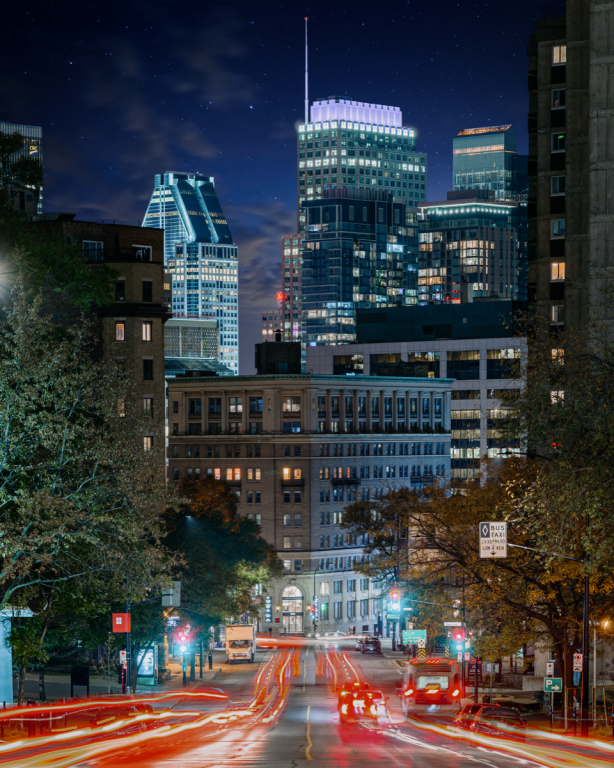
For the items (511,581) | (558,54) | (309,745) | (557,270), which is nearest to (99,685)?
(511,581)

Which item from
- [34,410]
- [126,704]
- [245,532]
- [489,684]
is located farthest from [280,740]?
[245,532]

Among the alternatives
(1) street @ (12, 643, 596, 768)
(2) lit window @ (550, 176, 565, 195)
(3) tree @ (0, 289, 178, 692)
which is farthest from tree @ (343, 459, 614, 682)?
(2) lit window @ (550, 176, 565, 195)

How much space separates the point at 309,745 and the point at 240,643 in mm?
71925

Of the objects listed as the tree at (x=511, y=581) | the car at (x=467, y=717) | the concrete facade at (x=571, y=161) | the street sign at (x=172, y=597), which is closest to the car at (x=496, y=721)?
the car at (x=467, y=717)

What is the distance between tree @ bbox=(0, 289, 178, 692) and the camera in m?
37.7

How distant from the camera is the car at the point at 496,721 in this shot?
46812mm

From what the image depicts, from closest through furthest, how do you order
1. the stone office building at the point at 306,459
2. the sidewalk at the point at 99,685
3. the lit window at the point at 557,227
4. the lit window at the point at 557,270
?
the sidewalk at the point at 99,685 < the lit window at the point at 557,227 < the lit window at the point at 557,270 < the stone office building at the point at 306,459

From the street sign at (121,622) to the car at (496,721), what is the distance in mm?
19233

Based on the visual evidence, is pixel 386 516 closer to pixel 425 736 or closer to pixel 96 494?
pixel 425 736

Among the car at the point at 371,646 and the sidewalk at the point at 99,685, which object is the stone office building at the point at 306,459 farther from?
the sidewalk at the point at 99,685

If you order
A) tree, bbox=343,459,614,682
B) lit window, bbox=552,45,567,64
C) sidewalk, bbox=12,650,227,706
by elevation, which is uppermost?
lit window, bbox=552,45,567,64

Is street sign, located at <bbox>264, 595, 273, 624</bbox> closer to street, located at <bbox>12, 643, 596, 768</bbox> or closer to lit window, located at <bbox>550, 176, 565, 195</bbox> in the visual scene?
street, located at <bbox>12, 643, 596, 768</bbox>

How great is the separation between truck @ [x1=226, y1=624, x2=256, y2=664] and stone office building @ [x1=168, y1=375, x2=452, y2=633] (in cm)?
5424

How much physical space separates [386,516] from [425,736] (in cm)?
7733
